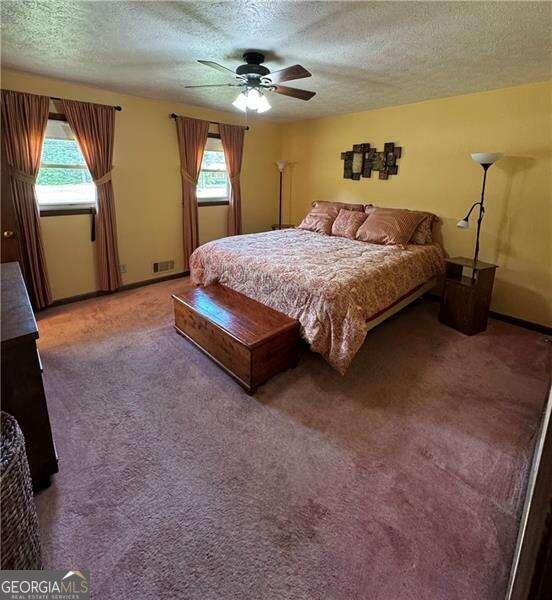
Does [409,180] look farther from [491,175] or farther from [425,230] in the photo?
[491,175]

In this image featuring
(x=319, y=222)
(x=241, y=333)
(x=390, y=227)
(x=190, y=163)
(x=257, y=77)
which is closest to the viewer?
(x=241, y=333)

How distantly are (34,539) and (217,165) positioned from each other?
4.65 meters

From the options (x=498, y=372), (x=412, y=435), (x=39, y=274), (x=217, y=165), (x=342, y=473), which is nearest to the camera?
(x=342, y=473)

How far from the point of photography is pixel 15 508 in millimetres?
1015

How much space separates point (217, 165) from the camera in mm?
4816

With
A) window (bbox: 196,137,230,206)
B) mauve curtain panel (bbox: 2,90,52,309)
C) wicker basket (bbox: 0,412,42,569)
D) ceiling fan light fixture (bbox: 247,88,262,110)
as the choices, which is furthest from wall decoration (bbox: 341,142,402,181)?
wicker basket (bbox: 0,412,42,569)

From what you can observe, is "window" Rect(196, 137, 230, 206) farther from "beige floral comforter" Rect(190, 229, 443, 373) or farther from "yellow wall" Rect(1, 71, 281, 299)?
"beige floral comforter" Rect(190, 229, 443, 373)

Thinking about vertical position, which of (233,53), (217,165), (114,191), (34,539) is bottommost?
(34,539)

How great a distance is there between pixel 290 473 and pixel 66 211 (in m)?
3.52

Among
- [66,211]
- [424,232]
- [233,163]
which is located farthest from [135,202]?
[424,232]

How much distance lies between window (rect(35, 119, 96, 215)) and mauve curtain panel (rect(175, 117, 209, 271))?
1.15m

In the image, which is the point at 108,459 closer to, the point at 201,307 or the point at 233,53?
Answer: the point at 201,307

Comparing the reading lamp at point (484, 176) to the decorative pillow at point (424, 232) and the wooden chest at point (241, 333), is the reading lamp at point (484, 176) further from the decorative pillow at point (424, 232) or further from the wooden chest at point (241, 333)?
the wooden chest at point (241, 333)

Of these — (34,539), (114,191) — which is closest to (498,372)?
(34,539)
